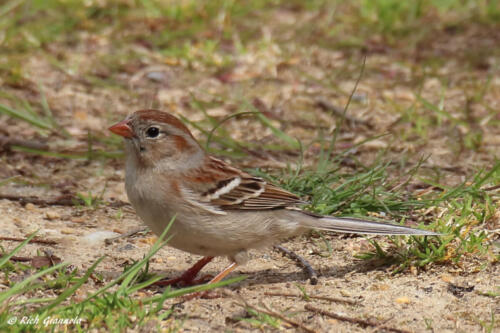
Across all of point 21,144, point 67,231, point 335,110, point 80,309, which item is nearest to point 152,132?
point 67,231

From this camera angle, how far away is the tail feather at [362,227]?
4137 millimetres

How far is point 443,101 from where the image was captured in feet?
22.8

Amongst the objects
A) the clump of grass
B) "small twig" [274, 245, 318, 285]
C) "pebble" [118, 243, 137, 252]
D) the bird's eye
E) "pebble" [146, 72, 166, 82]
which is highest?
the bird's eye

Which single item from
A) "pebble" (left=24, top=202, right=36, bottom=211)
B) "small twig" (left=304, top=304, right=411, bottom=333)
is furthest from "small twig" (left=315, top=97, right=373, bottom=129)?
"small twig" (left=304, top=304, right=411, bottom=333)

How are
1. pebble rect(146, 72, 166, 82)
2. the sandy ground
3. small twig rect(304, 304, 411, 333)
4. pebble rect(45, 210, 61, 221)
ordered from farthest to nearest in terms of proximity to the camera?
pebble rect(146, 72, 166, 82) < pebble rect(45, 210, 61, 221) < the sandy ground < small twig rect(304, 304, 411, 333)

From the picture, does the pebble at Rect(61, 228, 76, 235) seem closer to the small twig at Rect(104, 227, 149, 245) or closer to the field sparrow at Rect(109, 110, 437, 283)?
the small twig at Rect(104, 227, 149, 245)

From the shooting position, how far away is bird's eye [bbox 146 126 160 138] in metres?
4.18

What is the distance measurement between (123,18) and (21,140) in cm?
269

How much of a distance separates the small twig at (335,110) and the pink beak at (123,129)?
9.97ft

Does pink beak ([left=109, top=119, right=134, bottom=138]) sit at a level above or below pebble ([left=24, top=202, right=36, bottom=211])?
above

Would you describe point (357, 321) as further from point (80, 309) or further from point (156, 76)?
point (156, 76)

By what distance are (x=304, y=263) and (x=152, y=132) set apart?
113 cm

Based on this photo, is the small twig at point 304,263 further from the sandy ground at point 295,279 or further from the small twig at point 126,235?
the small twig at point 126,235

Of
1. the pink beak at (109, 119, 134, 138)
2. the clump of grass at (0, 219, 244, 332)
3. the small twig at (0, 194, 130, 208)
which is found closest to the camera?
the clump of grass at (0, 219, 244, 332)
